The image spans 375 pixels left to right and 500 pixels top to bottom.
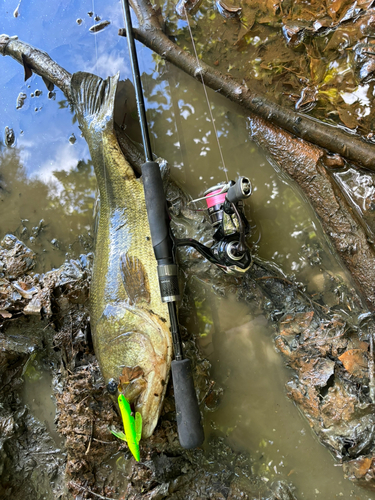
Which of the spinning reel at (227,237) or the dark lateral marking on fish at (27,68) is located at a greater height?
the dark lateral marking on fish at (27,68)

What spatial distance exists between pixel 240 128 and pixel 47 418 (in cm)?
370

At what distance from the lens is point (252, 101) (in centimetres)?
328

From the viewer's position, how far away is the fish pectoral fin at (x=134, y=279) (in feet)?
10.2

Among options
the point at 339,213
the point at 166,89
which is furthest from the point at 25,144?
the point at 339,213

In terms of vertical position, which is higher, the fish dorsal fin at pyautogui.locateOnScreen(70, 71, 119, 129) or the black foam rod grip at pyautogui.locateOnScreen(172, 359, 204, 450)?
the fish dorsal fin at pyautogui.locateOnScreen(70, 71, 119, 129)

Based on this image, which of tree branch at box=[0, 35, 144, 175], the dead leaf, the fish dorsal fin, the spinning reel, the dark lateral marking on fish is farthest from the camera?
the dark lateral marking on fish

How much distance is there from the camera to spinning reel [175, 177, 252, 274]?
98.3 inches

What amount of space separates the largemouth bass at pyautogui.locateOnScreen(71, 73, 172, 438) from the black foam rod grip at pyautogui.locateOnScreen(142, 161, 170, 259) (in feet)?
2.73

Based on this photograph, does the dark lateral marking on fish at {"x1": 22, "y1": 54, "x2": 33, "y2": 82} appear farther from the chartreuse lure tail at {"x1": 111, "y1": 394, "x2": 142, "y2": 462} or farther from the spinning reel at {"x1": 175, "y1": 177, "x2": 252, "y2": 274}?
the chartreuse lure tail at {"x1": 111, "y1": 394, "x2": 142, "y2": 462}

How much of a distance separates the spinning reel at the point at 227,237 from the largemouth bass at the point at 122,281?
0.68m

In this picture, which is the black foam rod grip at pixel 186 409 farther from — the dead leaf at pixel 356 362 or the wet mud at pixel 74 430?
the dead leaf at pixel 356 362

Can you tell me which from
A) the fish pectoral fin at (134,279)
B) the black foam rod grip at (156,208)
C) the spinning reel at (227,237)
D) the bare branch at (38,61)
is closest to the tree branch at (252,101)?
the bare branch at (38,61)

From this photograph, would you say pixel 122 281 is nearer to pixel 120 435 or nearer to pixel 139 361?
pixel 139 361

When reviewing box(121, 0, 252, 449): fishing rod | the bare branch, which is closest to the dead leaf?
box(121, 0, 252, 449): fishing rod
